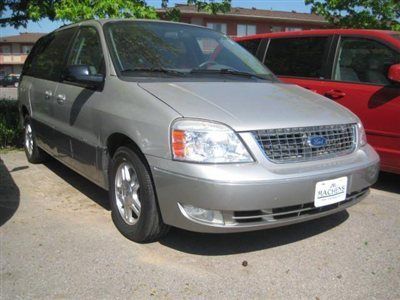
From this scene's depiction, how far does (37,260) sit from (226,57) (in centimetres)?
256

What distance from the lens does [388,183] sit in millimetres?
5965

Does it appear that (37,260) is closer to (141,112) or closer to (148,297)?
(148,297)

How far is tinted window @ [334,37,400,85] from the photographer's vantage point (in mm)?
5414

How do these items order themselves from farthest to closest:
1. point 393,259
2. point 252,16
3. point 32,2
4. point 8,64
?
point 8,64 < point 252,16 < point 32,2 < point 393,259

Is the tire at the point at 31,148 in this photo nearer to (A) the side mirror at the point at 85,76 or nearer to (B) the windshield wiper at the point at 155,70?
(A) the side mirror at the point at 85,76

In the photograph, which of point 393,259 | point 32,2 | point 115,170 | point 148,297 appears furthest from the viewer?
point 32,2

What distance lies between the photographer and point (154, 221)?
12.2 feet

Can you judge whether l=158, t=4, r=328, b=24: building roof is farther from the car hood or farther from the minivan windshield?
the car hood

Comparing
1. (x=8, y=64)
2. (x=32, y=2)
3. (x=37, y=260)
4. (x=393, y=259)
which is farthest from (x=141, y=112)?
(x=8, y=64)

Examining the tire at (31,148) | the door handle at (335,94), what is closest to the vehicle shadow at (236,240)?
the door handle at (335,94)

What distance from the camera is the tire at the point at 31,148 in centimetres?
657

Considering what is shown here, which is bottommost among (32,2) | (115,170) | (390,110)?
(115,170)

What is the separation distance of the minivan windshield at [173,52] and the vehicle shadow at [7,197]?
1711 millimetres

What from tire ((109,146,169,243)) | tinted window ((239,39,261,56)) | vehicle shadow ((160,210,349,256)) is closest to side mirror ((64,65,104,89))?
tire ((109,146,169,243))
